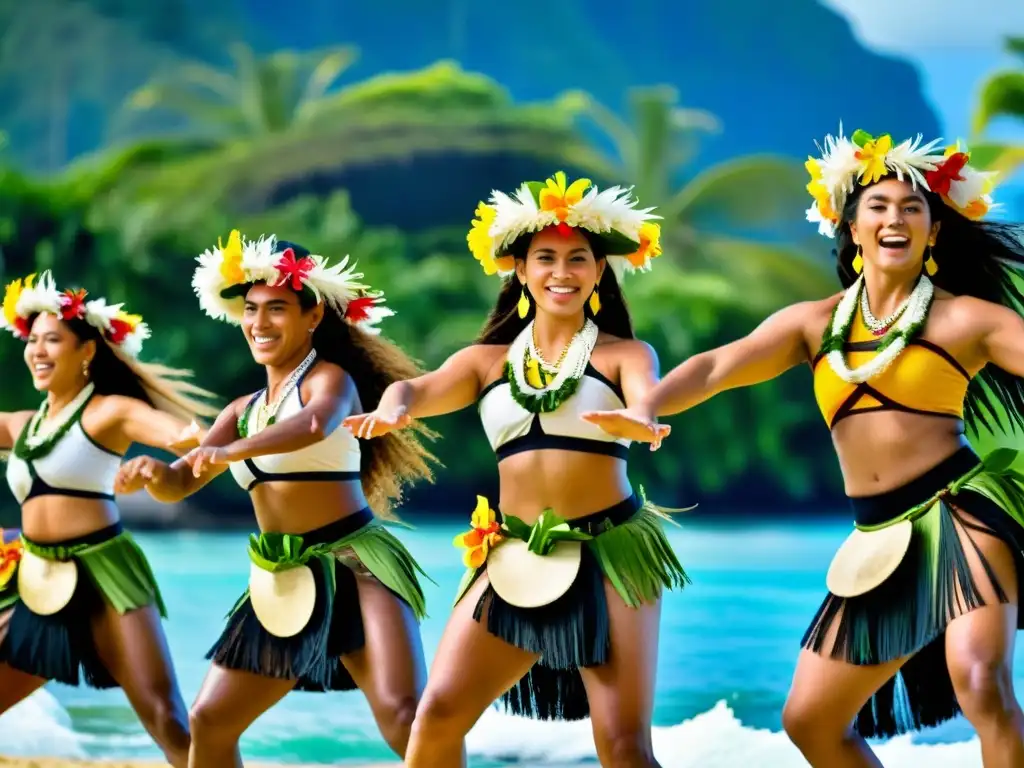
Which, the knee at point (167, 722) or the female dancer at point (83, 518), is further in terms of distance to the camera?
the female dancer at point (83, 518)

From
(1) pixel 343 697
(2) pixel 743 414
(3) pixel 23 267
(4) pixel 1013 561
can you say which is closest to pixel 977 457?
(4) pixel 1013 561

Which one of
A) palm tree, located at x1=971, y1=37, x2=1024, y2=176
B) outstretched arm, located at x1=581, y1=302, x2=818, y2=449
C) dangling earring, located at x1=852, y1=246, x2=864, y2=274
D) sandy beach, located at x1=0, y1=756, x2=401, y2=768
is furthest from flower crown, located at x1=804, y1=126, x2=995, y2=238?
palm tree, located at x1=971, y1=37, x2=1024, y2=176

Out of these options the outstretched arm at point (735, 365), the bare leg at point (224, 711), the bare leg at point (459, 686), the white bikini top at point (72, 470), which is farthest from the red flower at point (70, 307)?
the outstretched arm at point (735, 365)

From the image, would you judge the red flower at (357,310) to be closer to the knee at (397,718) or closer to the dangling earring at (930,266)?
the knee at (397,718)

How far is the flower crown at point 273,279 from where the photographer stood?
3131 mm

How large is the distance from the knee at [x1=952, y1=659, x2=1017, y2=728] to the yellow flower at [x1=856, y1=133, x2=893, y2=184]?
86 cm

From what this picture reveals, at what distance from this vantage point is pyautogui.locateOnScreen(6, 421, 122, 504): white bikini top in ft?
11.4

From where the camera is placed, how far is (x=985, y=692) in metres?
2.28

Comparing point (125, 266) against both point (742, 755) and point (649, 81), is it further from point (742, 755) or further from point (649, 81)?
point (742, 755)

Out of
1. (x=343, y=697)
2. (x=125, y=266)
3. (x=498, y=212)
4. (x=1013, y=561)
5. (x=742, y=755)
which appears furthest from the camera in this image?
(x=125, y=266)

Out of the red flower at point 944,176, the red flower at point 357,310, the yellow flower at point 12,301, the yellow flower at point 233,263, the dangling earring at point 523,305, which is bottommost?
the dangling earring at point 523,305

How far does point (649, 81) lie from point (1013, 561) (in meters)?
10.4

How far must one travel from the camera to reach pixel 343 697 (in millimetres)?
5922

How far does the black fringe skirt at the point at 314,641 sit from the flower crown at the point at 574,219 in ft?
2.29
